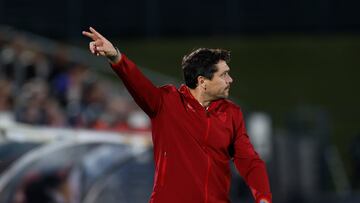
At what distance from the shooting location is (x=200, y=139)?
240 inches

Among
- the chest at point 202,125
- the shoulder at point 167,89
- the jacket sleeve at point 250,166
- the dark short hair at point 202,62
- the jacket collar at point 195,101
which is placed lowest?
the jacket sleeve at point 250,166

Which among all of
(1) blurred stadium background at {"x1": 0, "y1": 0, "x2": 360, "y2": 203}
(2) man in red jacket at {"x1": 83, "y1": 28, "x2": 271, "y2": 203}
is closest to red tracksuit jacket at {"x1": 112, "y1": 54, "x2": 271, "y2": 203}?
(2) man in red jacket at {"x1": 83, "y1": 28, "x2": 271, "y2": 203}

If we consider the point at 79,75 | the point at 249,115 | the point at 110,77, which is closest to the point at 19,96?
the point at 79,75

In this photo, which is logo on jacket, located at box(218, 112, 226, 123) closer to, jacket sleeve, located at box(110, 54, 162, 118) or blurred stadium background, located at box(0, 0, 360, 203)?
jacket sleeve, located at box(110, 54, 162, 118)

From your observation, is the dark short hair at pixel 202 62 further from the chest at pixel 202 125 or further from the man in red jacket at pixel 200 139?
the chest at pixel 202 125

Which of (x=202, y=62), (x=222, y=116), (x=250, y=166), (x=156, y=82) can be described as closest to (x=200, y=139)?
(x=222, y=116)

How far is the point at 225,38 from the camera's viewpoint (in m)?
24.9

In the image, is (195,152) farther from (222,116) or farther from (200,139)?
(222,116)

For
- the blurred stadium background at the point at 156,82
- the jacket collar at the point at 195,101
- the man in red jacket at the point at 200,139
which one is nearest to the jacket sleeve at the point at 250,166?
the man in red jacket at the point at 200,139

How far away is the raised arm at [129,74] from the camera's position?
5613mm

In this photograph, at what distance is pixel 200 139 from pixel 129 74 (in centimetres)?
59

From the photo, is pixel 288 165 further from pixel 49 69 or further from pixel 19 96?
pixel 19 96

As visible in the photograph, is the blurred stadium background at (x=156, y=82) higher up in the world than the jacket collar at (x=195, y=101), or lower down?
lower down

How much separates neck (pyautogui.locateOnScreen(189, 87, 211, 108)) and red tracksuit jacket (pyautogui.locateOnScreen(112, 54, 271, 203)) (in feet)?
0.11
